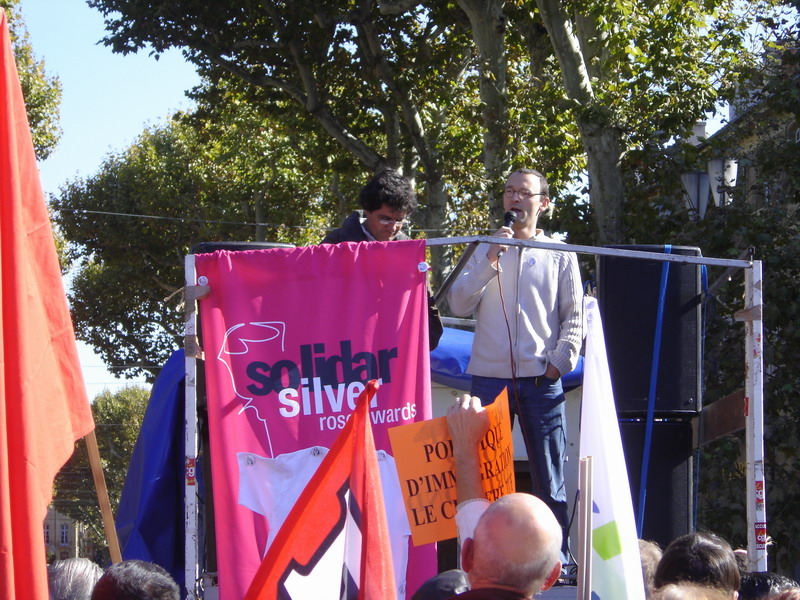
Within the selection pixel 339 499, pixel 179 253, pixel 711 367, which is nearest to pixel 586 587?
pixel 339 499

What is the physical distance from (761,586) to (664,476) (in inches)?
76.6

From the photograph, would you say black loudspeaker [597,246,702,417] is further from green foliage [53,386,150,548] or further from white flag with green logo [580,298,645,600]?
Result: green foliage [53,386,150,548]

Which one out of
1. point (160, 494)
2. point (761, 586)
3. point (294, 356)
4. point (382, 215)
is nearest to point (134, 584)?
point (294, 356)

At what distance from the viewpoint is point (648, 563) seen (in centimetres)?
405

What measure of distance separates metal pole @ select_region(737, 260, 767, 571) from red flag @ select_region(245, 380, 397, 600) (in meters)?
2.27

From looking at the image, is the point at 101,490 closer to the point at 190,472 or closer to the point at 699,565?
the point at 190,472

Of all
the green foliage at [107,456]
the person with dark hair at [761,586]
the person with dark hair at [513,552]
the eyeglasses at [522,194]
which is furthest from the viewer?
the green foliage at [107,456]

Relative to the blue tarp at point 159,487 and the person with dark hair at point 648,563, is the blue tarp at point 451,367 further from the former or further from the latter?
the person with dark hair at point 648,563

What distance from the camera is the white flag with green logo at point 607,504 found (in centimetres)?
346

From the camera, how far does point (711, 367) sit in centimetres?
992

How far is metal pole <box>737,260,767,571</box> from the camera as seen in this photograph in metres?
4.92

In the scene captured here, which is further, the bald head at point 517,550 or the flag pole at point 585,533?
the flag pole at point 585,533

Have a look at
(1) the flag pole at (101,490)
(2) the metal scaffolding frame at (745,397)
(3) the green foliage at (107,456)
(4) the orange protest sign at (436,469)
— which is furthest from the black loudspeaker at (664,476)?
(3) the green foliage at (107,456)

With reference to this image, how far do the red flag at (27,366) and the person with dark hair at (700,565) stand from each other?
1.95 metres
